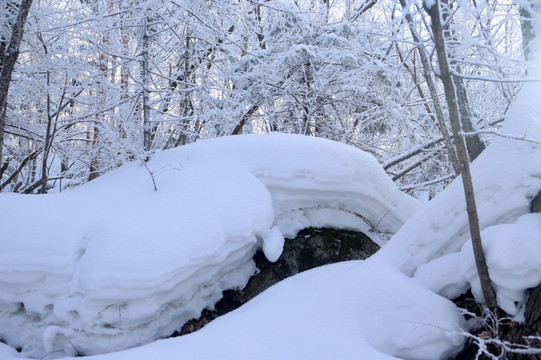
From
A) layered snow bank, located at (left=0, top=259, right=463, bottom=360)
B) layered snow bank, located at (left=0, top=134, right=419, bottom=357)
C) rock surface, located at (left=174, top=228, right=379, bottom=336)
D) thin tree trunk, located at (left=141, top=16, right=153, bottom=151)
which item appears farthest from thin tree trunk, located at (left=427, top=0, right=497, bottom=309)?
thin tree trunk, located at (left=141, top=16, right=153, bottom=151)

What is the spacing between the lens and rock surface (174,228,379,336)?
330cm

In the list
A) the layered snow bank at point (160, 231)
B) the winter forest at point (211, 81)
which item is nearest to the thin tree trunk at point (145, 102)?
the winter forest at point (211, 81)

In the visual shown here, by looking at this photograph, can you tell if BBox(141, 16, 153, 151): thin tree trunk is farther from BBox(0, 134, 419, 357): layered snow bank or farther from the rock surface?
the rock surface

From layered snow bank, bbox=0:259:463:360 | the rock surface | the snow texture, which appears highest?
the snow texture

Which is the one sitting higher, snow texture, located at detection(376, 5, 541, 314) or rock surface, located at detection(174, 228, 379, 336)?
snow texture, located at detection(376, 5, 541, 314)

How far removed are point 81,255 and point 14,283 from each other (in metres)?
0.44

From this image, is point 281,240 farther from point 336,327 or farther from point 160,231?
point 336,327

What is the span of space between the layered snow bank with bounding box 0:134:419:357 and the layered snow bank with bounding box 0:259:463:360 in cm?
35

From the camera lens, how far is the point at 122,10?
411 cm

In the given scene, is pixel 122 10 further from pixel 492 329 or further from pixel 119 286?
pixel 492 329

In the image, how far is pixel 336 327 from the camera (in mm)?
2342

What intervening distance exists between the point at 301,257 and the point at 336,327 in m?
1.36

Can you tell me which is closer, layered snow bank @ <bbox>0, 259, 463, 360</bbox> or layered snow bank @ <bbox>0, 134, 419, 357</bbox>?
layered snow bank @ <bbox>0, 259, 463, 360</bbox>

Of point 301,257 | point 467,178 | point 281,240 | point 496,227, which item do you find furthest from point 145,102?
point 496,227
